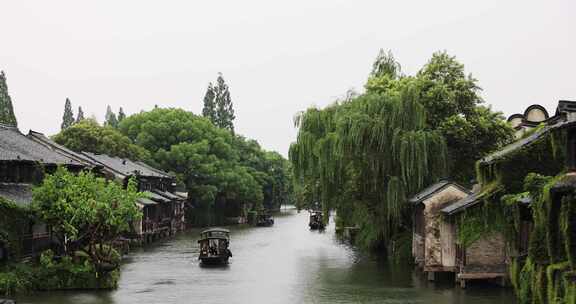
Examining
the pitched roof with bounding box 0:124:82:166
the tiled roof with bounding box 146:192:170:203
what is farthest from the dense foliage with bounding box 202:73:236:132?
the pitched roof with bounding box 0:124:82:166

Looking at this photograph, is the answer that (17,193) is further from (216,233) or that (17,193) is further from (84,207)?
(216,233)

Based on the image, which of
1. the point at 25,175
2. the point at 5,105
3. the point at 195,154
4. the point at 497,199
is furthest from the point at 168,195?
the point at 497,199

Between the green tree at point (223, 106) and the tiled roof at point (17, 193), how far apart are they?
9408 cm

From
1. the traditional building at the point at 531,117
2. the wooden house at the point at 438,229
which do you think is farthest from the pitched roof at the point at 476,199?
→ the traditional building at the point at 531,117

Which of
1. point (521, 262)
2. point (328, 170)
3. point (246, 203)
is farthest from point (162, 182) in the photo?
point (521, 262)

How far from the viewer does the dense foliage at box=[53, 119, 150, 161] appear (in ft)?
285

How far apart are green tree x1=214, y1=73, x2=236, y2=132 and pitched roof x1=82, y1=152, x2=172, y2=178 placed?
47.5 m

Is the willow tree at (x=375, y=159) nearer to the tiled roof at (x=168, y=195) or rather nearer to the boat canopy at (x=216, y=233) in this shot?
the boat canopy at (x=216, y=233)

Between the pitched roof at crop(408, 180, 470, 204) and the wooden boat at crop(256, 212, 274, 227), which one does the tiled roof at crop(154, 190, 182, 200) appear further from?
the pitched roof at crop(408, 180, 470, 204)

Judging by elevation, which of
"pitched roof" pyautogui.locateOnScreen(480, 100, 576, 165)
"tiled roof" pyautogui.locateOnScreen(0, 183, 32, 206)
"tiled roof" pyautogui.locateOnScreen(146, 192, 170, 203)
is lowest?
"tiled roof" pyautogui.locateOnScreen(0, 183, 32, 206)

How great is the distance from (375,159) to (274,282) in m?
12.0

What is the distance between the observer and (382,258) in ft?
174

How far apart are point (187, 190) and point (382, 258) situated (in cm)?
5009

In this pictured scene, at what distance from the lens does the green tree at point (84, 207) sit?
120 ft
